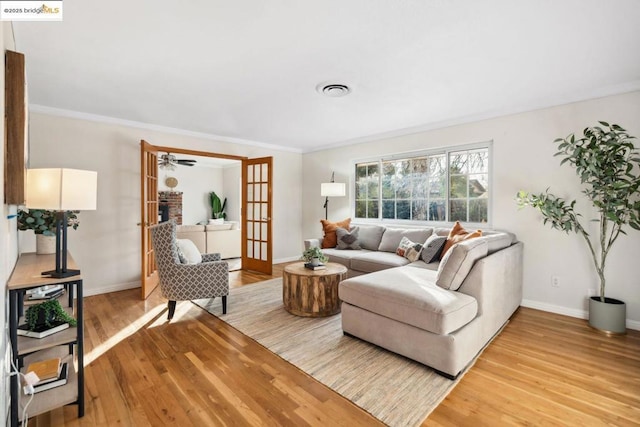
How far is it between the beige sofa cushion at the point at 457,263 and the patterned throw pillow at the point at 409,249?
1.37 meters

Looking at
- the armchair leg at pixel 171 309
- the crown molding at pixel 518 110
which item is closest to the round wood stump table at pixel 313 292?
the armchair leg at pixel 171 309

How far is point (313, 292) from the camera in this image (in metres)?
3.06

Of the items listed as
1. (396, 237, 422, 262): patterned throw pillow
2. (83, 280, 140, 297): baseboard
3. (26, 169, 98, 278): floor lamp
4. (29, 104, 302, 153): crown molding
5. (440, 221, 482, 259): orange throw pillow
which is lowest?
(83, 280, 140, 297): baseboard

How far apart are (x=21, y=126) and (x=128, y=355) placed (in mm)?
1738

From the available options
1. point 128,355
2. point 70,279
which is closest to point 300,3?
point 70,279

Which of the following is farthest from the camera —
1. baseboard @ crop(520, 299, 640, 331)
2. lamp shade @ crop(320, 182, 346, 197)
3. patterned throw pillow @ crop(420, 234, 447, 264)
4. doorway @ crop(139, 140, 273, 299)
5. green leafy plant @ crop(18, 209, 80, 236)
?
lamp shade @ crop(320, 182, 346, 197)

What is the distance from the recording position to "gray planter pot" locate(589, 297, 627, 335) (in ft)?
8.84

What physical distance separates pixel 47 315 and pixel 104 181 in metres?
2.68

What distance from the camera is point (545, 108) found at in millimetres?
3273

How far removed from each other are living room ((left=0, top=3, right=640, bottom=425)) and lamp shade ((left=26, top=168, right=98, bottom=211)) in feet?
4.27

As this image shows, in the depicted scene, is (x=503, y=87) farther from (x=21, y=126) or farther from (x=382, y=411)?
(x=21, y=126)

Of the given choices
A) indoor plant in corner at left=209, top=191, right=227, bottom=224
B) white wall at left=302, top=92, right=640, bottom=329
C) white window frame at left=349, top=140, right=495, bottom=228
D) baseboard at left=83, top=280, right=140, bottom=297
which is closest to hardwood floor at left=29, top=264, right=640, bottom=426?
white wall at left=302, top=92, right=640, bottom=329

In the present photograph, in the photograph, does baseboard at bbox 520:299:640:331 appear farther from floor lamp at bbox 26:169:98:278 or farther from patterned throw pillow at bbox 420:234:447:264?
floor lamp at bbox 26:169:98:278

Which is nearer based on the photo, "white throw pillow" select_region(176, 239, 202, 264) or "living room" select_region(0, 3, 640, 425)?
"living room" select_region(0, 3, 640, 425)
